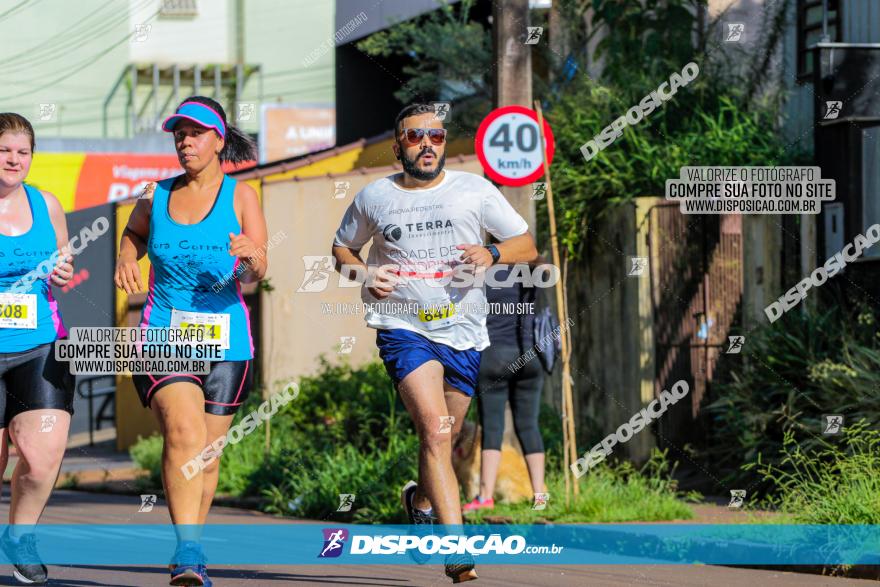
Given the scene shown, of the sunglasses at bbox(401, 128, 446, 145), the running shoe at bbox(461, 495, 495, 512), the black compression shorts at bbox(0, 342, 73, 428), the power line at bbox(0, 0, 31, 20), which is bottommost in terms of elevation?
the running shoe at bbox(461, 495, 495, 512)

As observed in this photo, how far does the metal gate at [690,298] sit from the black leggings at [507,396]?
2.50 m

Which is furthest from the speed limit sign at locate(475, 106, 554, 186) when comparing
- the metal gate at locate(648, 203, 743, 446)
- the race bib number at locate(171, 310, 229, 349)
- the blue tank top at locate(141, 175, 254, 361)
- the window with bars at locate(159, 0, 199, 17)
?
the window with bars at locate(159, 0, 199, 17)

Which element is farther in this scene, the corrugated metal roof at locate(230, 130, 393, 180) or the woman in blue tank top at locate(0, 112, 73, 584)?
the corrugated metal roof at locate(230, 130, 393, 180)

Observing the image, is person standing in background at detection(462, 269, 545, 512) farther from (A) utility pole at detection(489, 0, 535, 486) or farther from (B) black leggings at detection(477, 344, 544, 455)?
(A) utility pole at detection(489, 0, 535, 486)

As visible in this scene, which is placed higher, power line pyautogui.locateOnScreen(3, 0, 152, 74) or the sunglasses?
power line pyautogui.locateOnScreen(3, 0, 152, 74)

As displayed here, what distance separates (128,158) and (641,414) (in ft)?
92.1

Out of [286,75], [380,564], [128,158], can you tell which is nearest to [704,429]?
[380,564]

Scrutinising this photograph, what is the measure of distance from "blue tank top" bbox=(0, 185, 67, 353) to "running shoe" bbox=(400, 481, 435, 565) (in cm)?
185

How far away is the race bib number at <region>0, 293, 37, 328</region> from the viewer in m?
7.28

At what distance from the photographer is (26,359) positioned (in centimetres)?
737

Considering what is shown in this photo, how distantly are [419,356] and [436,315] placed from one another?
0.23 metres

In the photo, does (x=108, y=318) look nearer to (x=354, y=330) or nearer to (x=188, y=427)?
(x=354, y=330)

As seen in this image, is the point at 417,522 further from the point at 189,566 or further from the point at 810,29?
the point at 810,29

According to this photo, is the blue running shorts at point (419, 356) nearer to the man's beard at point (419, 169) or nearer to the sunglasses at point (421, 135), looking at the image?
the man's beard at point (419, 169)
